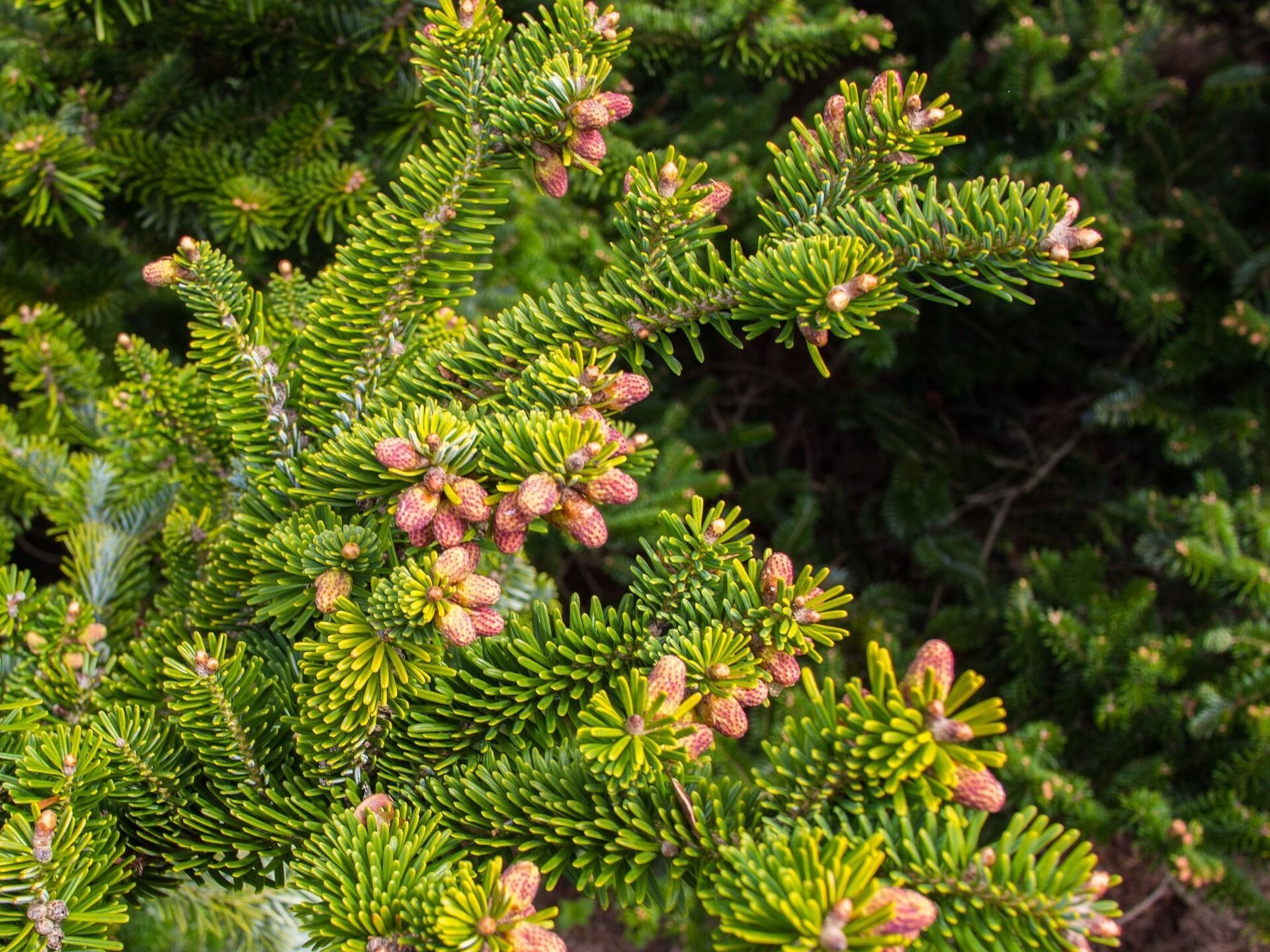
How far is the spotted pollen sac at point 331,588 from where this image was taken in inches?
25.2

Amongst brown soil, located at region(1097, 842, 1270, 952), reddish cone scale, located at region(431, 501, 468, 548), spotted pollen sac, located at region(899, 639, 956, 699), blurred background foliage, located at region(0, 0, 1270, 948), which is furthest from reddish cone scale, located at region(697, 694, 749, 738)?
brown soil, located at region(1097, 842, 1270, 952)

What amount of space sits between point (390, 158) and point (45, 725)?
0.99 metres

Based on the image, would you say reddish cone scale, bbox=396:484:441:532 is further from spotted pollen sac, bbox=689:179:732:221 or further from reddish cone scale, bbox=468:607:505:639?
spotted pollen sac, bbox=689:179:732:221

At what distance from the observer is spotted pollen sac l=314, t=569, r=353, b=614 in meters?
0.64

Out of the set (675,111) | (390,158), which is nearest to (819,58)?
(390,158)

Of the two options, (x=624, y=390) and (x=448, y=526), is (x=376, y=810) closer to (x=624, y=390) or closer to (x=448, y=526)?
(x=448, y=526)

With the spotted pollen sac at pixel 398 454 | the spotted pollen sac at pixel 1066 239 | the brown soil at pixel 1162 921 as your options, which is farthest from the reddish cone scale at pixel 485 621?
the brown soil at pixel 1162 921

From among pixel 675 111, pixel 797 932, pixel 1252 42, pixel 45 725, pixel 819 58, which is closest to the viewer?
pixel 797 932

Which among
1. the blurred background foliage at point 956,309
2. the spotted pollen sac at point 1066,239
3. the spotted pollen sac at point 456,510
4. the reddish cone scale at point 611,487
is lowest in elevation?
the blurred background foliage at point 956,309

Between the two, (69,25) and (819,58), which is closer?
(69,25)

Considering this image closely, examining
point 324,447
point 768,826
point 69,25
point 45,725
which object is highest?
point 69,25

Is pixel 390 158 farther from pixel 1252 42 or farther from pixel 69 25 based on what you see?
pixel 1252 42

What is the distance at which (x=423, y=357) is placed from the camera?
87 centimetres

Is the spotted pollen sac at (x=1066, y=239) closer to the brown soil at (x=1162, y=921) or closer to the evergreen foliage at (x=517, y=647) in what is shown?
the evergreen foliage at (x=517, y=647)
